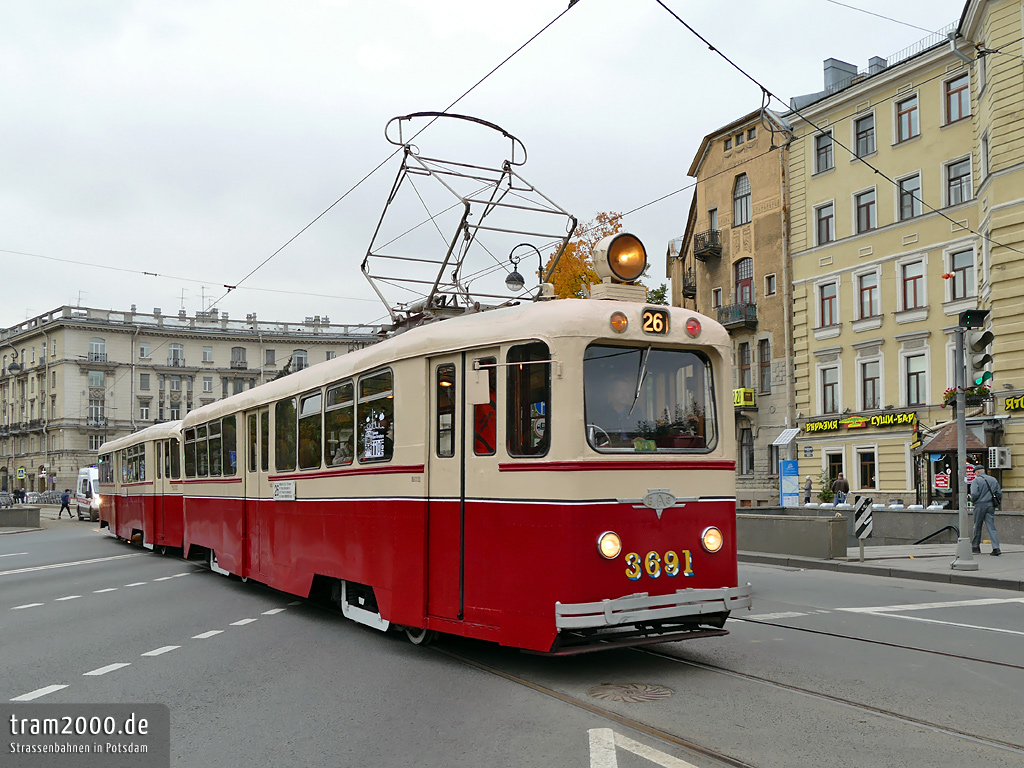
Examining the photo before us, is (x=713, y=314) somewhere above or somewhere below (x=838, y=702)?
above

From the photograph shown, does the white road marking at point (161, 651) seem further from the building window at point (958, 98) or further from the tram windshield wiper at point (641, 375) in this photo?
the building window at point (958, 98)

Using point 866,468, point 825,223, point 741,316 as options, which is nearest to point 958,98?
point 825,223

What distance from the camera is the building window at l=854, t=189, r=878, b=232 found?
3634 centimetres

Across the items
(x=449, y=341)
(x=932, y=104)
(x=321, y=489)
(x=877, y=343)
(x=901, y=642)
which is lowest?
(x=901, y=642)

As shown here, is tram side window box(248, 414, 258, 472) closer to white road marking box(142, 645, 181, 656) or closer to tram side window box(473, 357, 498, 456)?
white road marking box(142, 645, 181, 656)

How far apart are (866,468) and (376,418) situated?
101 ft

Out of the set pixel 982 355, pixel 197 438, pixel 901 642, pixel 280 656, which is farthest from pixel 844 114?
pixel 280 656

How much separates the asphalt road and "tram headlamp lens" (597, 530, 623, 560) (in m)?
0.94

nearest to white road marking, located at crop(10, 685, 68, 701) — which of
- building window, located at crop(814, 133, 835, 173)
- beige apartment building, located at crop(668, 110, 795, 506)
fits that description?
beige apartment building, located at crop(668, 110, 795, 506)

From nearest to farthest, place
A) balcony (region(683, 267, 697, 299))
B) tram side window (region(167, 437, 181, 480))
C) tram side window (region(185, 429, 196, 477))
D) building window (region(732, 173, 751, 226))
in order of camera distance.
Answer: tram side window (region(185, 429, 196, 477))
tram side window (region(167, 437, 181, 480))
building window (region(732, 173, 751, 226))
balcony (region(683, 267, 697, 299))

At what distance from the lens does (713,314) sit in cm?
4688

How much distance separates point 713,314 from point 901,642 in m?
39.0

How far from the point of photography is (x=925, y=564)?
1681 centimetres

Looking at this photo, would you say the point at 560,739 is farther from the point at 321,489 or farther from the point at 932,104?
the point at 932,104
